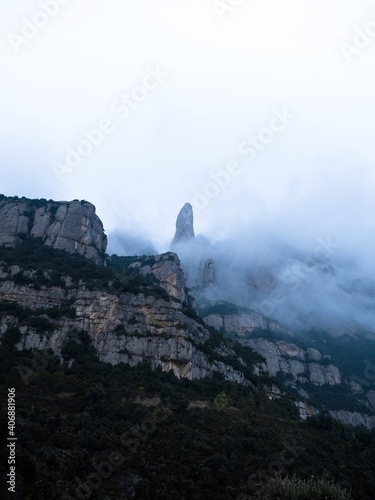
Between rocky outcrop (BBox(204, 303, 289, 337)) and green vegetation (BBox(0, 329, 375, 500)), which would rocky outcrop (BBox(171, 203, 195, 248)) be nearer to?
rocky outcrop (BBox(204, 303, 289, 337))

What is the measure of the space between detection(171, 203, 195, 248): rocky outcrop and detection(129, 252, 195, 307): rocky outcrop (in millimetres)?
71815

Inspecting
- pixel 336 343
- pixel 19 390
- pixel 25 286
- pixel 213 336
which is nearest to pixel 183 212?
pixel 336 343

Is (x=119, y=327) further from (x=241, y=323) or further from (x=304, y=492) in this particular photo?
(x=241, y=323)

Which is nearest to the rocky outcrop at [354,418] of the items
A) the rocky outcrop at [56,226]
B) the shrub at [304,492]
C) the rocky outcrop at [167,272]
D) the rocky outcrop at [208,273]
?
the rocky outcrop at [167,272]

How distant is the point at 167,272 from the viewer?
302 ft

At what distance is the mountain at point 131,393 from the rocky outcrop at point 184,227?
6740 cm

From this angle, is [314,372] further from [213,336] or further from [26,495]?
[26,495]

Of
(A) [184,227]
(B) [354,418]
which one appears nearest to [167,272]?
(B) [354,418]

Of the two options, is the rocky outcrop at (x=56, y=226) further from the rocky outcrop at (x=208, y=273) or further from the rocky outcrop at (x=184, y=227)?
the rocky outcrop at (x=184, y=227)

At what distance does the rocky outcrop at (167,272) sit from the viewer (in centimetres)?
8969

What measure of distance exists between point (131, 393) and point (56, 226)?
46.2 meters

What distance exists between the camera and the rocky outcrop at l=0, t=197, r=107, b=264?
3250 inches

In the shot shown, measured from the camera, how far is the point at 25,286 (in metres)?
63.8

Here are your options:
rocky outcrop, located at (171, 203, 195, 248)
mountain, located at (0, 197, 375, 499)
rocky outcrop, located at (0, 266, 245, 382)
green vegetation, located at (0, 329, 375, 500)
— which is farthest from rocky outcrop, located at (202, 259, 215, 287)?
green vegetation, located at (0, 329, 375, 500)
